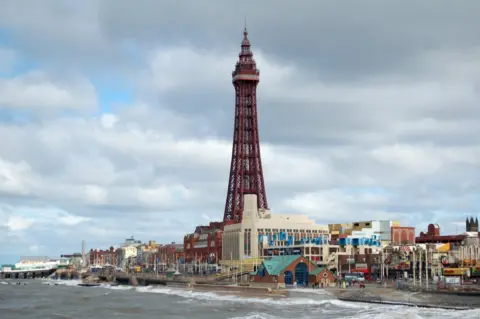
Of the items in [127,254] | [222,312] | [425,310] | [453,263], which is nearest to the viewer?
[425,310]

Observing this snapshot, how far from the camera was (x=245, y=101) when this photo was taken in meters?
127

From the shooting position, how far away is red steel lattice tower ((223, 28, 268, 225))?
121m

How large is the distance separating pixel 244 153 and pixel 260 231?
16430 mm

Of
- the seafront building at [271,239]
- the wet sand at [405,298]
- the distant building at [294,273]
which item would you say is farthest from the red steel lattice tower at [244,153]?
the wet sand at [405,298]

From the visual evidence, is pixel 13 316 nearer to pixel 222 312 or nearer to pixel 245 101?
pixel 222 312

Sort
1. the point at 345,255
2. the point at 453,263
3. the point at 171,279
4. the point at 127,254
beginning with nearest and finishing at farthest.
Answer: the point at 453,263 < the point at 345,255 < the point at 171,279 < the point at 127,254

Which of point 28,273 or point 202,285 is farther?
point 28,273

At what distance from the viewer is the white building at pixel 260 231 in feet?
360

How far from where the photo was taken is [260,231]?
11125 cm

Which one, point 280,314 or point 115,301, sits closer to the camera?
point 280,314

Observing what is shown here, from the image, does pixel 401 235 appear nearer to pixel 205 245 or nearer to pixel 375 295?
pixel 205 245

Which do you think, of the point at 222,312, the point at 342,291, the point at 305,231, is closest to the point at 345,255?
the point at 305,231

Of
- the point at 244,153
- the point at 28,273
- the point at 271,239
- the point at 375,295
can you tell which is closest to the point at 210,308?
the point at 375,295

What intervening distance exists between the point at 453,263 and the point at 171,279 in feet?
132
